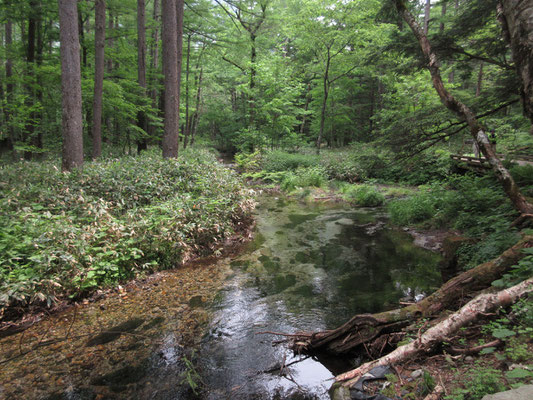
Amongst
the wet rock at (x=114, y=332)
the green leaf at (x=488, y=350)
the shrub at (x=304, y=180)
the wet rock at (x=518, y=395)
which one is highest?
the shrub at (x=304, y=180)

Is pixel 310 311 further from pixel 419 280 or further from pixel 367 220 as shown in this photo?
pixel 367 220

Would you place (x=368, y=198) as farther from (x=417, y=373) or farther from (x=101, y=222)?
(x=417, y=373)

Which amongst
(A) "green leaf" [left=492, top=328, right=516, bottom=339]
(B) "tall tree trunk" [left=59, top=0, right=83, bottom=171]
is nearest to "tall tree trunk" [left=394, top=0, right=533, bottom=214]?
(A) "green leaf" [left=492, top=328, right=516, bottom=339]

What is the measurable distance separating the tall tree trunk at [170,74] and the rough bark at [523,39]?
9524 mm

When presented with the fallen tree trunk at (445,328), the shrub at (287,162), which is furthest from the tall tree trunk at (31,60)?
the fallen tree trunk at (445,328)

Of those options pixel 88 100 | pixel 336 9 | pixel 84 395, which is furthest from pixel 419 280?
pixel 336 9

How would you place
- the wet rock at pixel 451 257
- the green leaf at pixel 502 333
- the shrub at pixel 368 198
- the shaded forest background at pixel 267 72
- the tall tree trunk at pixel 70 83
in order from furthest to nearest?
1. the shrub at pixel 368 198
2. the tall tree trunk at pixel 70 83
3. the shaded forest background at pixel 267 72
4. the wet rock at pixel 451 257
5. the green leaf at pixel 502 333

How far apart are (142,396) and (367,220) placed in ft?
31.9

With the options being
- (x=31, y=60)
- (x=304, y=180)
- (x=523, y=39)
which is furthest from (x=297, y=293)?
(x=31, y=60)

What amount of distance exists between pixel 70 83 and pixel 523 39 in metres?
10.0

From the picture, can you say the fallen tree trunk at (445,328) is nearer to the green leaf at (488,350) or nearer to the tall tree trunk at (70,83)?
the green leaf at (488,350)

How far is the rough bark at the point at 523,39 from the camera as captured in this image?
12.7 feet

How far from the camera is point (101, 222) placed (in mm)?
5988

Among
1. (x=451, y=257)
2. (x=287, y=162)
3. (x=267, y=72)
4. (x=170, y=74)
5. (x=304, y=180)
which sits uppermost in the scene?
(x=267, y=72)
